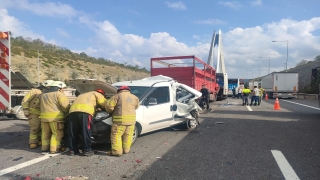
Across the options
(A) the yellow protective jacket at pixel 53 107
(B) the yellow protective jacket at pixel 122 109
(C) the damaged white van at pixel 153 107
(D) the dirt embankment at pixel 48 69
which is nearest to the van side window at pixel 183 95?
(C) the damaged white van at pixel 153 107

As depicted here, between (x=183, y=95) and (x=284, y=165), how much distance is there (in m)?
4.08

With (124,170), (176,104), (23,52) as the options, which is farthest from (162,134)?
(23,52)

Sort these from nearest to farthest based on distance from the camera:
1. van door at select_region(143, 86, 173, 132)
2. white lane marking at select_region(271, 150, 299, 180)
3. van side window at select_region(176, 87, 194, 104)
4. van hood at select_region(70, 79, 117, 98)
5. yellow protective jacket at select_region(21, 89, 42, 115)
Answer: white lane marking at select_region(271, 150, 299, 180), yellow protective jacket at select_region(21, 89, 42, 115), van hood at select_region(70, 79, 117, 98), van door at select_region(143, 86, 173, 132), van side window at select_region(176, 87, 194, 104)

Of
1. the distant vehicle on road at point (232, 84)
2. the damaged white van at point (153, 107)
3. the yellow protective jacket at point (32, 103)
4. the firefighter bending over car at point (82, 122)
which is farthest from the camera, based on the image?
the distant vehicle on road at point (232, 84)

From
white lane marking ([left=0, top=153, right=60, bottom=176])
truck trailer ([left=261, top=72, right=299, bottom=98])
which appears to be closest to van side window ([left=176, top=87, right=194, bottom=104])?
white lane marking ([left=0, top=153, right=60, bottom=176])

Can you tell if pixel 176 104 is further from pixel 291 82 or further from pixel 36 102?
A: pixel 291 82

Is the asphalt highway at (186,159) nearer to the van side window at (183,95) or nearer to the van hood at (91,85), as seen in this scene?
the van side window at (183,95)

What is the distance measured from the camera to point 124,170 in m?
4.71

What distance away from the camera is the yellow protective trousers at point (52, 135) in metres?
5.84

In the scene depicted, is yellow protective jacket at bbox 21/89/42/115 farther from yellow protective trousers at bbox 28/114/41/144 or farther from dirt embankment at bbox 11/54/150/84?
dirt embankment at bbox 11/54/150/84

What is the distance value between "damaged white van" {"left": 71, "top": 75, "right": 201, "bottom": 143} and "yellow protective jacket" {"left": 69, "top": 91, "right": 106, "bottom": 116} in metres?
0.29

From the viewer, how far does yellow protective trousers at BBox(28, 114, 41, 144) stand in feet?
20.5

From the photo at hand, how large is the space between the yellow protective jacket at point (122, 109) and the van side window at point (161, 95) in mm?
1385

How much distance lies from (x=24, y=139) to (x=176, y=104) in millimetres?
4092
